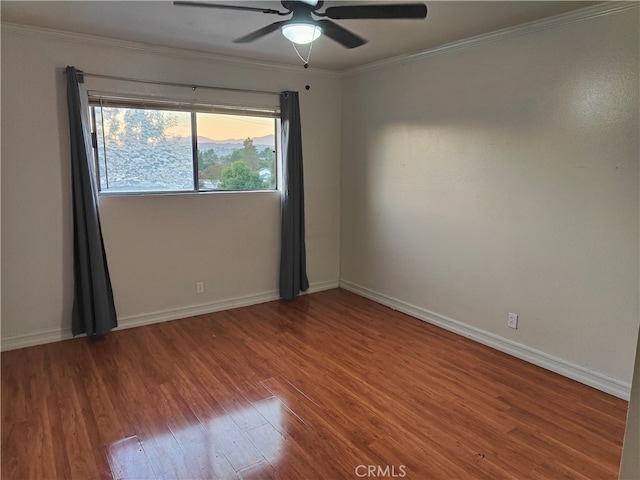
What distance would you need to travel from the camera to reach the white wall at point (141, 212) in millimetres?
3150

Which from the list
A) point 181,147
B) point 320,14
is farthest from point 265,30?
point 181,147

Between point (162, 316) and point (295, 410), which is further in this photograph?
point (162, 316)

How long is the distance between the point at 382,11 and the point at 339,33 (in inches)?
16.9

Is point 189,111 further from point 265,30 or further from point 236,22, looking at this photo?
point 265,30

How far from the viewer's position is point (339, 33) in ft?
7.84

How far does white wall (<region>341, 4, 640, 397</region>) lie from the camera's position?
2.58 meters

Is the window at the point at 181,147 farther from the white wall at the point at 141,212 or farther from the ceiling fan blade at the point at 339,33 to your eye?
the ceiling fan blade at the point at 339,33

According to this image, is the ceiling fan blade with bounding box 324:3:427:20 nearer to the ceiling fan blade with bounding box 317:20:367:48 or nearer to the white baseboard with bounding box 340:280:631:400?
the ceiling fan blade with bounding box 317:20:367:48

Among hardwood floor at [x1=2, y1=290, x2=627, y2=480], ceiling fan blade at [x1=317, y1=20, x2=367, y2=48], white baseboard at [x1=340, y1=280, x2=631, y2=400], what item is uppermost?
ceiling fan blade at [x1=317, y1=20, x2=367, y2=48]

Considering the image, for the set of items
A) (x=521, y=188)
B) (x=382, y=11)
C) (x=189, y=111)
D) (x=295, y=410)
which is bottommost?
(x=295, y=410)

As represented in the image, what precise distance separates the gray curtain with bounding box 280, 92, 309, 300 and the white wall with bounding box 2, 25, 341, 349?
0.12 m

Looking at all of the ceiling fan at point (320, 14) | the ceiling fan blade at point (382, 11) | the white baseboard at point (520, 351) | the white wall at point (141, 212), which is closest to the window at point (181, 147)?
the white wall at point (141, 212)

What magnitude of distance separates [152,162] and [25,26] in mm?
1290

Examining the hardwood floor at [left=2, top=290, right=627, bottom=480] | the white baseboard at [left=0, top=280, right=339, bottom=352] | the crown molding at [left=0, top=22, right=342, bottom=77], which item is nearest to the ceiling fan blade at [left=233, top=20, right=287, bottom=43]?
the crown molding at [left=0, top=22, right=342, bottom=77]
